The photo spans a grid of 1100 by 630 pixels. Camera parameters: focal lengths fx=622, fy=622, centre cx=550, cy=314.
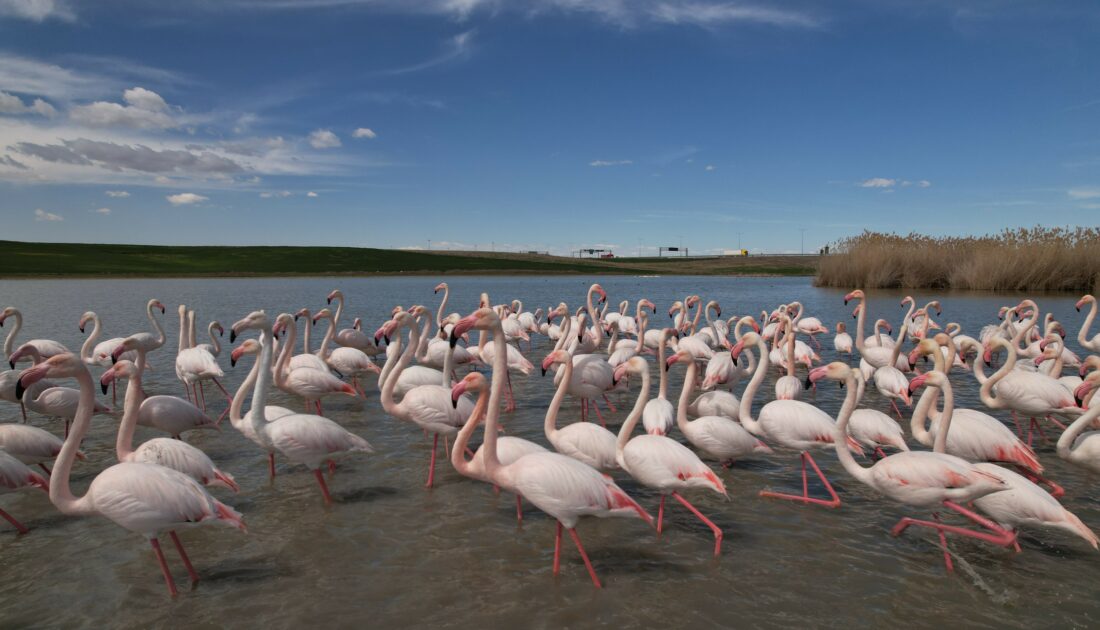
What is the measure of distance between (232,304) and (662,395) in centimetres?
2916

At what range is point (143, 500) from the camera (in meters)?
4.55

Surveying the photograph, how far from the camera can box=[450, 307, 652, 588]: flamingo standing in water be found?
4824mm

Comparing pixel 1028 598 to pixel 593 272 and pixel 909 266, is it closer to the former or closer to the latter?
pixel 909 266

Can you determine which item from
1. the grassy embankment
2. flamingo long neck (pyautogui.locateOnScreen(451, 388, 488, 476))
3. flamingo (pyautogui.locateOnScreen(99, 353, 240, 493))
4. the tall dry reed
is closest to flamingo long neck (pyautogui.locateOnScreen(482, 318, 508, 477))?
flamingo long neck (pyautogui.locateOnScreen(451, 388, 488, 476))

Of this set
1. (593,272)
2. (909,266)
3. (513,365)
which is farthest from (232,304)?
(593,272)

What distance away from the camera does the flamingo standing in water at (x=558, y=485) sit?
482 cm

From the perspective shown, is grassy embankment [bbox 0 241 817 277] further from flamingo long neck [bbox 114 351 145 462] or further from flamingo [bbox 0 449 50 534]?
flamingo long neck [bbox 114 351 145 462]

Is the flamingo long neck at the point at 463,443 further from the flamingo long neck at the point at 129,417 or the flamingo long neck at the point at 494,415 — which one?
the flamingo long neck at the point at 129,417

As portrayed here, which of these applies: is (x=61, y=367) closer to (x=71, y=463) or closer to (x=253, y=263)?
(x=71, y=463)

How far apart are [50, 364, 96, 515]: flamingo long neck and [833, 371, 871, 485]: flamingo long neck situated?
608 cm

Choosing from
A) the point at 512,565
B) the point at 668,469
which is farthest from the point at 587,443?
the point at 512,565

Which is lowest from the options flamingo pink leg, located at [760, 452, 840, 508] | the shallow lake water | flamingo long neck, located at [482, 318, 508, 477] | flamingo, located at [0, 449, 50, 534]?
the shallow lake water

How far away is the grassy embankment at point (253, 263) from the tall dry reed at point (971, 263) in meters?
40.4

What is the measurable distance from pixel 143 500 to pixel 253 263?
8668 centimetres
